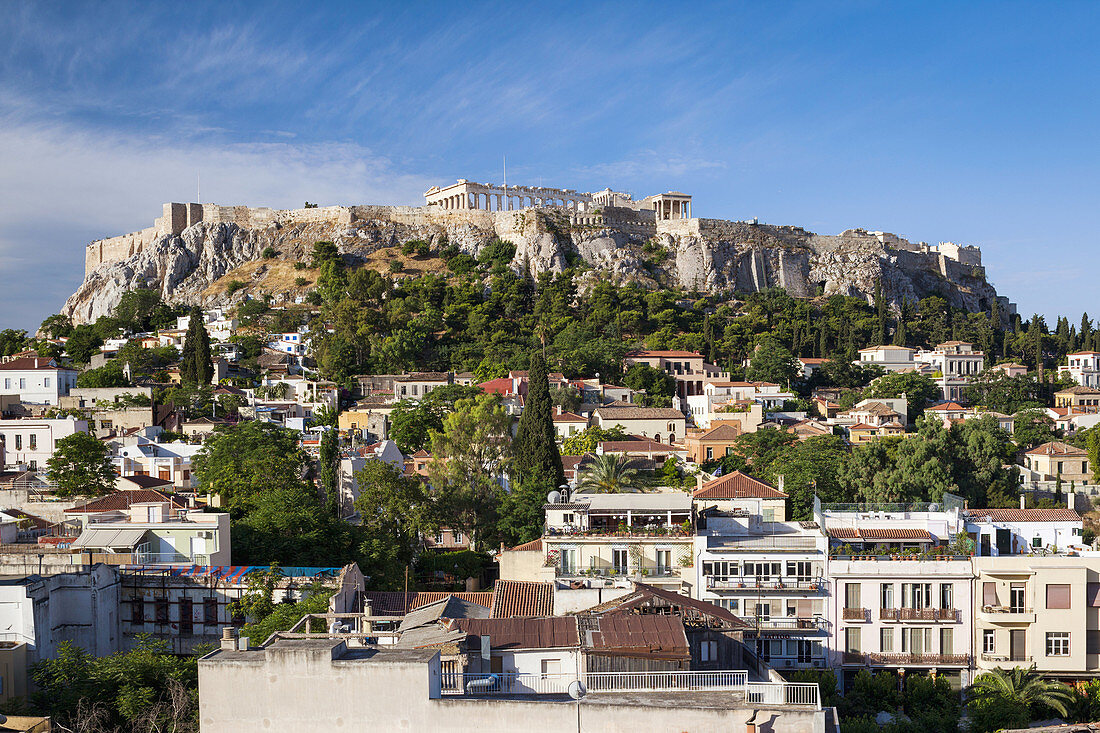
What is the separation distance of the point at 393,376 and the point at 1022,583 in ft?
156

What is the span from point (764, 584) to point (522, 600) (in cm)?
648

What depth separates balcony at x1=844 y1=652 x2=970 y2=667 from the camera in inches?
944

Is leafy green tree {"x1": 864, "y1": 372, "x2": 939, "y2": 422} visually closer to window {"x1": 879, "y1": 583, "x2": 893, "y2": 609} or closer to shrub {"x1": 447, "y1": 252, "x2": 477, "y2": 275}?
shrub {"x1": 447, "y1": 252, "x2": 477, "y2": 275}

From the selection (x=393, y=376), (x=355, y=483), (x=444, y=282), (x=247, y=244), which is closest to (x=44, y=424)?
(x=355, y=483)

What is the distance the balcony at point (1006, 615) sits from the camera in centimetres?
2373

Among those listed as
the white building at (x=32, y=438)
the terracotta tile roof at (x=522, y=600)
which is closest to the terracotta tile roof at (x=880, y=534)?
the terracotta tile roof at (x=522, y=600)

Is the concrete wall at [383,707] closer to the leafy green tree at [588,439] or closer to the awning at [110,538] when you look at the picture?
the awning at [110,538]

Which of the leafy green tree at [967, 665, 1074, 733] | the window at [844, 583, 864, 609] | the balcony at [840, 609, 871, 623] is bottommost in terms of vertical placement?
the leafy green tree at [967, 665, 1074, 733]

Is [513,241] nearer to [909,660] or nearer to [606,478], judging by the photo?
[606,478]

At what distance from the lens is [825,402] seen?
66938 mm

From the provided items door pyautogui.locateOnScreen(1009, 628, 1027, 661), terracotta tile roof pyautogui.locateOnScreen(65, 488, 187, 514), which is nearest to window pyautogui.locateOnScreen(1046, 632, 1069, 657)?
door pyautogui.locateOnScreen(1009, 628, 1027, 661)

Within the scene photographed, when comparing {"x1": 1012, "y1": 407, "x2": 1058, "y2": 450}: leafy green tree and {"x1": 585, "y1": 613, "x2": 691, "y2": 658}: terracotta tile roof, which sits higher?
{"x1": 1012, "y1": 407, "x2": 1058, "y2": 450}: leafy green tree

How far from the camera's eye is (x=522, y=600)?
2277 centimetres

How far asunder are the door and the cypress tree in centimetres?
1751
